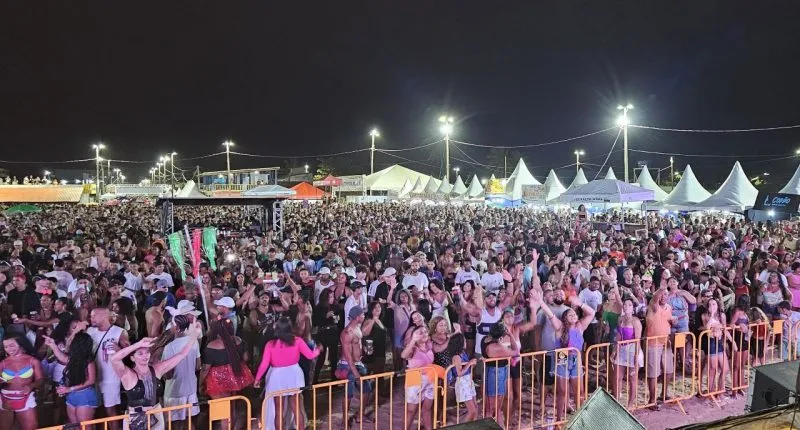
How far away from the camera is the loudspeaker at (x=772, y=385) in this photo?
3.22m

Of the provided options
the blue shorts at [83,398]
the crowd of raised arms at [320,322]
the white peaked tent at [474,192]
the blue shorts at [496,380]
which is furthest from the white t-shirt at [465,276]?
the white peaked tent at [474,192]

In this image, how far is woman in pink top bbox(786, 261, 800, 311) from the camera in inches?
→ 280

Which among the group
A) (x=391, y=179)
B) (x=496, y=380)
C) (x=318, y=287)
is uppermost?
(x=391, y=179)

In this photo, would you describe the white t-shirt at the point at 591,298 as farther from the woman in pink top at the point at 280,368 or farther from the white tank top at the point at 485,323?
the woman in pink top at the point at 280,368

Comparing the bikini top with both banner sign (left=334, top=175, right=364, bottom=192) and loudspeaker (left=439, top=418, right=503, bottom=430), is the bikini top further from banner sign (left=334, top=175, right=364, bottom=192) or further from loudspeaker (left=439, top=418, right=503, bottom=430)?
banner sign (left=334, top=175, right=364, bottom=192)

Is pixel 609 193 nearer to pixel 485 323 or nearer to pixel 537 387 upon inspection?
pixel 537 387

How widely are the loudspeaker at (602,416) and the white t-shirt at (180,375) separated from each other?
139 inches

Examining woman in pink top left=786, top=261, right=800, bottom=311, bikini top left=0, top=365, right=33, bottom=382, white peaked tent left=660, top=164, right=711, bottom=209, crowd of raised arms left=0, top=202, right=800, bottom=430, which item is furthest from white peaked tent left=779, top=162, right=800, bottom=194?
bikini top left=0, top=365, right=33, bottom=382

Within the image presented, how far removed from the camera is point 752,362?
6.80m

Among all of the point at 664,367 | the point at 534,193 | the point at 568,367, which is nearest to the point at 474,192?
the point at 534,193

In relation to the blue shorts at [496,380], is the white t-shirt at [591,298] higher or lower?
higher

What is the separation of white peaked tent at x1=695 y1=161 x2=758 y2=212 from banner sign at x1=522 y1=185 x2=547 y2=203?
5.91 metres

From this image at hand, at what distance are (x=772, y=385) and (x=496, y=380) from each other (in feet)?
7.60

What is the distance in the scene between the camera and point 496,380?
197 inches
